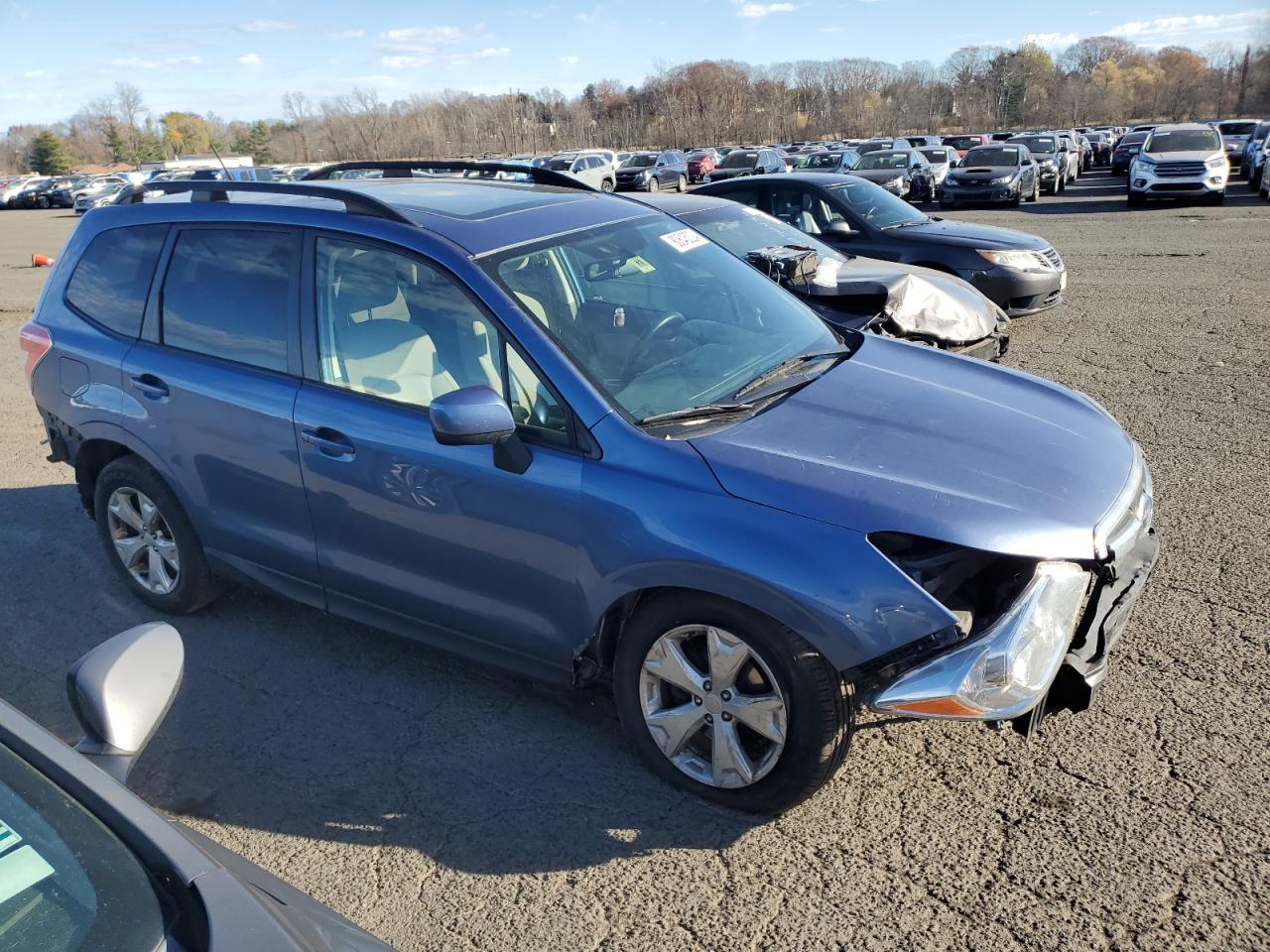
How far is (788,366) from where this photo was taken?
12.1 feet

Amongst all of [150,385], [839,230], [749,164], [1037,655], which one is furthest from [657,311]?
[749,164]

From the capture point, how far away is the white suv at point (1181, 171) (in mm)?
20953

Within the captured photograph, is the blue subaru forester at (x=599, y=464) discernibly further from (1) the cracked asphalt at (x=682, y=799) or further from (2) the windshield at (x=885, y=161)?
(2) the windshield at (x=885, y=161)

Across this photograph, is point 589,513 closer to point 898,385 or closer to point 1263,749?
point 898,385

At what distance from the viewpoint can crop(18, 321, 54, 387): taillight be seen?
4.57 m

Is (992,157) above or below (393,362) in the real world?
below

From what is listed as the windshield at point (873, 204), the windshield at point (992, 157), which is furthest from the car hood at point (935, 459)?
the windshield at point (992, 157)

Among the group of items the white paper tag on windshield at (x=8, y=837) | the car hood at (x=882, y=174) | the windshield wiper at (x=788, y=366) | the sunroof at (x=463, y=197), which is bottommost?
the car hood at (x=882, y=174)

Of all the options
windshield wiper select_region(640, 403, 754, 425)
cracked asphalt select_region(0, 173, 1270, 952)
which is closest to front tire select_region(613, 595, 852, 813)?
cracked asphalt select_region(0, 173, 1270, 952)

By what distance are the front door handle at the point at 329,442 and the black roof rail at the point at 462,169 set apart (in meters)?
1.76

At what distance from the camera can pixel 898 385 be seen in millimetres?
3629

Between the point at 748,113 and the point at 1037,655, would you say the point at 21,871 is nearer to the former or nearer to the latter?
the point at 1037,655

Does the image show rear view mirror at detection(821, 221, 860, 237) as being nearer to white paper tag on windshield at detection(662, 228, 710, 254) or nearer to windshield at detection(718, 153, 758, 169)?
white paper tag on windshield at detection(662, 228, 710, 254)

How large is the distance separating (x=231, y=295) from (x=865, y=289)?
15.7ft
